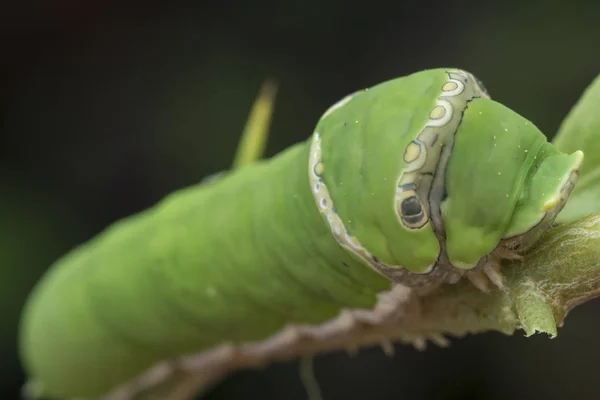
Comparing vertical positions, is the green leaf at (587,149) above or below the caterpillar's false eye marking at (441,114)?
below

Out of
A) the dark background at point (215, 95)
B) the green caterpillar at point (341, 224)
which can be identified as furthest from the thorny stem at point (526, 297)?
the dark background at point (215, 95)

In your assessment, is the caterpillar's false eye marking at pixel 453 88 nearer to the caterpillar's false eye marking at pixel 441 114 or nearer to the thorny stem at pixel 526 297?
the caterpillar's false eye marking at pixel 441 114

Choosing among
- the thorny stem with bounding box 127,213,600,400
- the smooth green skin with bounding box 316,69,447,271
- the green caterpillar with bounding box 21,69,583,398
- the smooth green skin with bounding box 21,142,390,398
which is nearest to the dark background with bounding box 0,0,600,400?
the smooth green skin with bounding box 21,142,390,398

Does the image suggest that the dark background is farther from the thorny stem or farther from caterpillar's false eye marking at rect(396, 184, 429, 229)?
caterpillar's false eye marking at rect(396, 184, 429, 229)

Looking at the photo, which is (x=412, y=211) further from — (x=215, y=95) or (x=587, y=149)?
(x=215, y=95)

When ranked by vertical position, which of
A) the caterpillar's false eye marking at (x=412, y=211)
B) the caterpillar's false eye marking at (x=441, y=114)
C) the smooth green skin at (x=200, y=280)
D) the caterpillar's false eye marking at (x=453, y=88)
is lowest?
the smooth green skin at (x=200, y=280)

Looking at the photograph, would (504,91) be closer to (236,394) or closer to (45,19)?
(236,394)

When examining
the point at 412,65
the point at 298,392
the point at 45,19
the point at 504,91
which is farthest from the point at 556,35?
the point at 45,19
